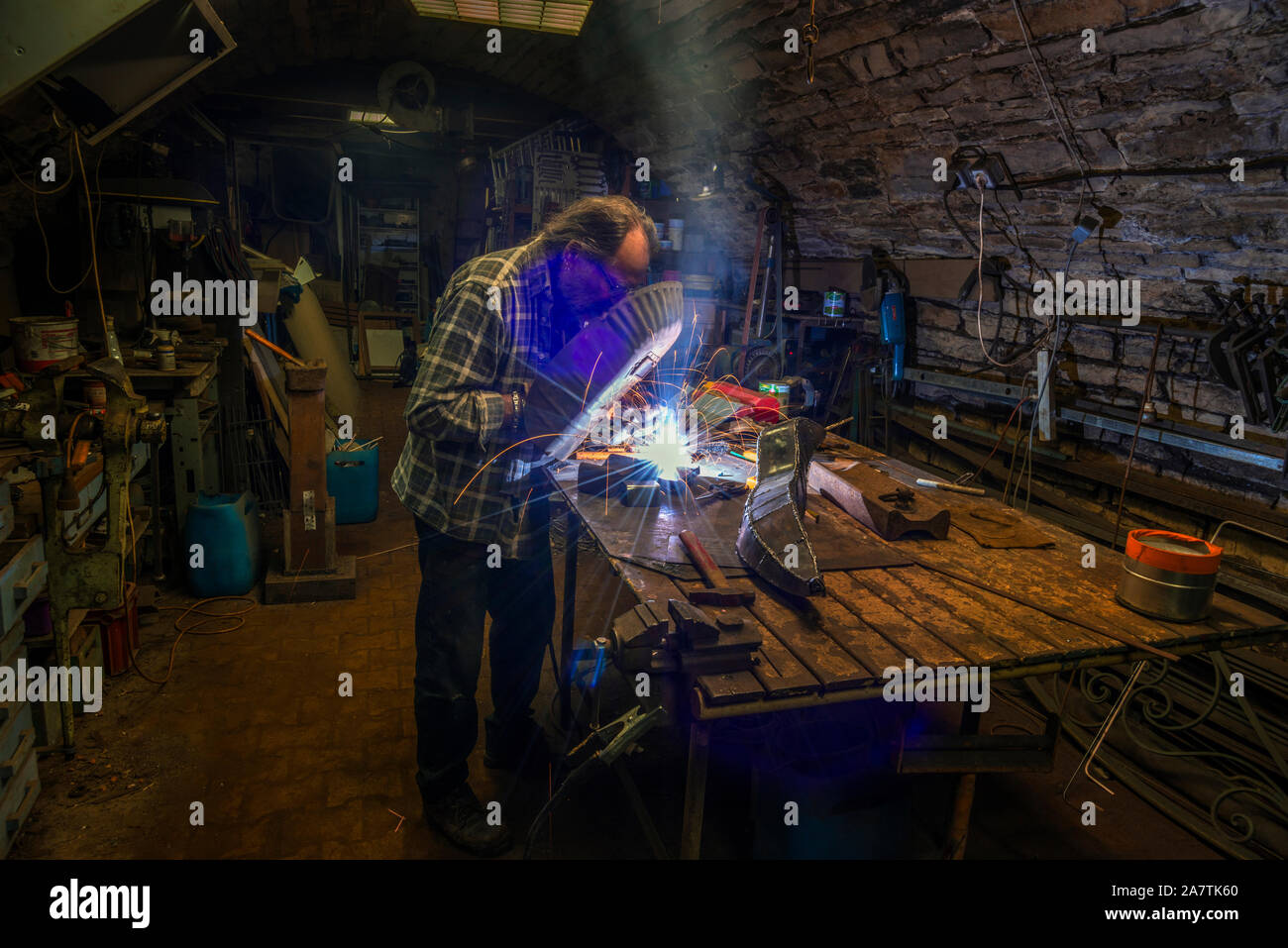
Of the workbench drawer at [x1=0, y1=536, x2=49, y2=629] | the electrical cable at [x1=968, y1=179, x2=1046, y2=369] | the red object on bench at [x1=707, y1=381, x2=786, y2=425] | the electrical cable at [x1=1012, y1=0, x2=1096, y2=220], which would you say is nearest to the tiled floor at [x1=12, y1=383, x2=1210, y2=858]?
the workbench drawer at [x1=0, y1=536, x2=49, y2=629]

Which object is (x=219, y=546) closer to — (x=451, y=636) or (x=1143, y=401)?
(x=451, y=636)

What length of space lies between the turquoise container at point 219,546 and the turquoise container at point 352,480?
1.22 meters

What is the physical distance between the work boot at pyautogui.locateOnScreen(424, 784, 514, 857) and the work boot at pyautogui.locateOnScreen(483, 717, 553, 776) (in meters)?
0.38

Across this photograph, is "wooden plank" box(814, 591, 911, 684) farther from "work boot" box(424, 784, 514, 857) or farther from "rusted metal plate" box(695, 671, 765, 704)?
"work boot" box(424, 784, 514, 857)

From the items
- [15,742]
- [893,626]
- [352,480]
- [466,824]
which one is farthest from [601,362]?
[352,480]

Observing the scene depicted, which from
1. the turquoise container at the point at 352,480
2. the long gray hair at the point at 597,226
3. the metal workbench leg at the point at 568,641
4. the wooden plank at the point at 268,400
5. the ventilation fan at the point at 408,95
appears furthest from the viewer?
the ventilation fan at the point at 408,95

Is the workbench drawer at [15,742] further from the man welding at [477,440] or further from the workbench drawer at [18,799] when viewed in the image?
the man welding at [477,440]

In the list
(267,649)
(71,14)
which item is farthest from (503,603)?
(71,14)

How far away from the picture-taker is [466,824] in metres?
2.75

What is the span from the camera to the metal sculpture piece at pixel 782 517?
2.25m

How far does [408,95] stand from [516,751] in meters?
7.79

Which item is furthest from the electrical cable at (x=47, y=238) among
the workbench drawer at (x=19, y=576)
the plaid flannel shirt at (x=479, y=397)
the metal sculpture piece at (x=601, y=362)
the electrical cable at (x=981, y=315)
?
the electrical cable at (x=981, y=315)

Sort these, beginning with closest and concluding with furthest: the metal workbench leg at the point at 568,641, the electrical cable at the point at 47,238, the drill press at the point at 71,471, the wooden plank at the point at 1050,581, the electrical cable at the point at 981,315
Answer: the wooden plank at the point at 1050,581, the drill press at the point at 71,471, the metal workbench leg at the point at 568,641, the electrical cable at the point at 47,238, the electrical cable at the point at 981,315

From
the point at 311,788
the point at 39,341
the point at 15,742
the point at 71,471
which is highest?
the point at 39,341
